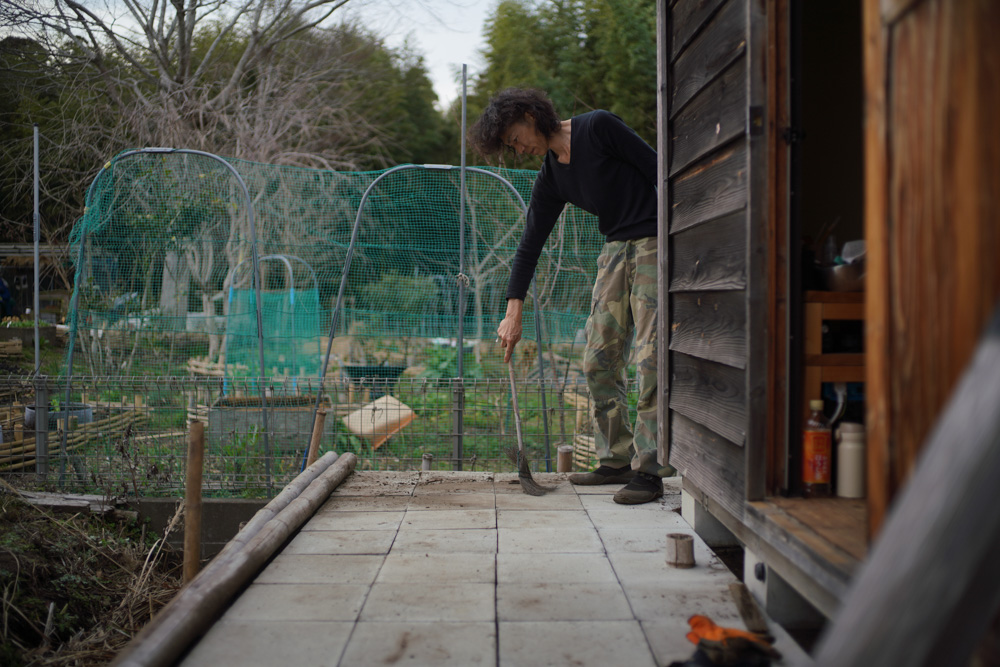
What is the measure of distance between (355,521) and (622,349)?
149 cm

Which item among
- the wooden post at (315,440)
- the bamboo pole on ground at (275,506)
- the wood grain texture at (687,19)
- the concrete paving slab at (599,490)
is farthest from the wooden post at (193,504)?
the wood grain texture at (687,19)

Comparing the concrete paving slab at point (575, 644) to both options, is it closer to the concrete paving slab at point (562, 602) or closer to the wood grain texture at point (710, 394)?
the concrete paving slab at point (562, 602)

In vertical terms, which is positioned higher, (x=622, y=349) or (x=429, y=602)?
(x=622, y=349)

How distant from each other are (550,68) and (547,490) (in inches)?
528

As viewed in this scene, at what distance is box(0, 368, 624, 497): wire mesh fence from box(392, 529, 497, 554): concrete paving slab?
150 cm

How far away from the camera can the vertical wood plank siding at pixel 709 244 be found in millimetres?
2209

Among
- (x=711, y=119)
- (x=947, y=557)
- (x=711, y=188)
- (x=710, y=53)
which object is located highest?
(x=710, y=53)

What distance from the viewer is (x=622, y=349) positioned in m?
3.55

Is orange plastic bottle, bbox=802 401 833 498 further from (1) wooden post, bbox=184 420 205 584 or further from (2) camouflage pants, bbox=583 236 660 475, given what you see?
(1) wooden post, bbox=184 420 205 584

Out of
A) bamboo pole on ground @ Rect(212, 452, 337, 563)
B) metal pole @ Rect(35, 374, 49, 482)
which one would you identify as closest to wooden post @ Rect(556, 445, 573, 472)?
bamboo pole on ground @ Rect(212, 452, 337, 563)

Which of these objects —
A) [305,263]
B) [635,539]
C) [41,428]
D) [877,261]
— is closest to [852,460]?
[635,539]

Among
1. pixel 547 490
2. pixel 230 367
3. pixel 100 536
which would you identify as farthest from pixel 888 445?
pixel 230 367

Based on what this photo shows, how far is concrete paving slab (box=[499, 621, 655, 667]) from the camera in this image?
71.8 inches

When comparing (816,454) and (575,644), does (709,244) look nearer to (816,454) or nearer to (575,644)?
(816,454)
